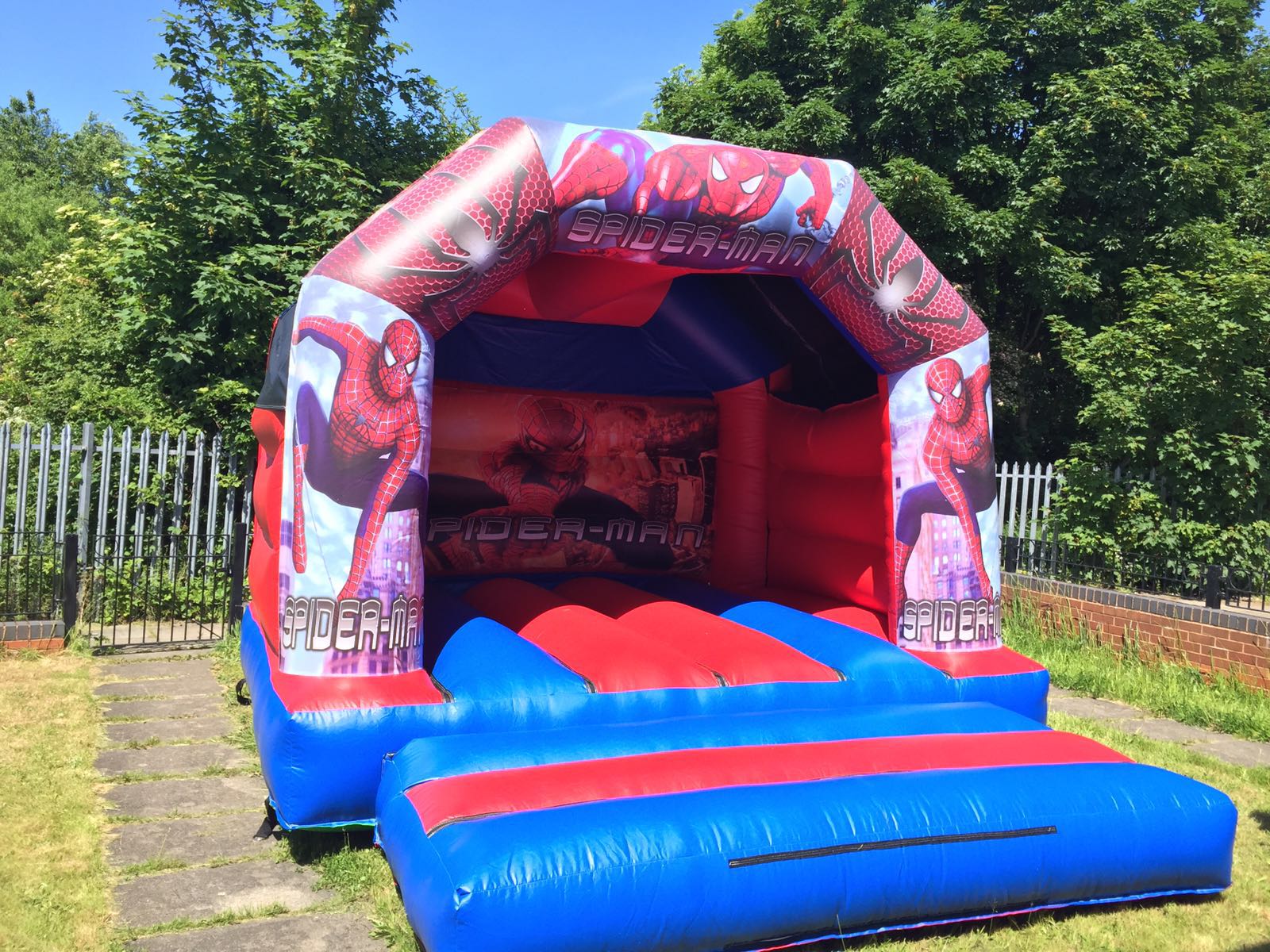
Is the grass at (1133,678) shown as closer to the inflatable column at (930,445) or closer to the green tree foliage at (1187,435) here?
the green tree foliage at (1187,435)

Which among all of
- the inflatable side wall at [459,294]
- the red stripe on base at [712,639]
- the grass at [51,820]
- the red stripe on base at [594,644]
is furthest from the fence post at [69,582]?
the red stripe on base at [712,639]

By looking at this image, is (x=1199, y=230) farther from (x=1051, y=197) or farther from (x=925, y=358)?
(x=925, y=358)

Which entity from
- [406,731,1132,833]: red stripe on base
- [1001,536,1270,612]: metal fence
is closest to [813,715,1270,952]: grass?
[406,731,1132,833]: red stripe on base

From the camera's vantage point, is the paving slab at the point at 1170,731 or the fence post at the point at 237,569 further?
the fence post at the point at 237,569

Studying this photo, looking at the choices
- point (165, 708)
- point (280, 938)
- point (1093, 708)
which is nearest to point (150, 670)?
point (165, 708)

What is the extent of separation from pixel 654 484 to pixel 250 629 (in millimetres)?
2714

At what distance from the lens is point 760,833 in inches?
115

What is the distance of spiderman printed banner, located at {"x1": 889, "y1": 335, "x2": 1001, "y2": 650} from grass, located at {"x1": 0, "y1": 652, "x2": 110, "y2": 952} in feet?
11.5

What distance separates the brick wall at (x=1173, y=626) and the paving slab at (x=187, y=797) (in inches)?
226

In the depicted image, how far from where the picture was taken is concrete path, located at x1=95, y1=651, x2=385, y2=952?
3059 millimetres

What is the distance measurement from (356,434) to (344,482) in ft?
0.63

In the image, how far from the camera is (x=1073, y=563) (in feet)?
25.8

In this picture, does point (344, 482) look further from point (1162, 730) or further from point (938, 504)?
point (1162, 730)

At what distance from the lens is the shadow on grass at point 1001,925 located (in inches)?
121
